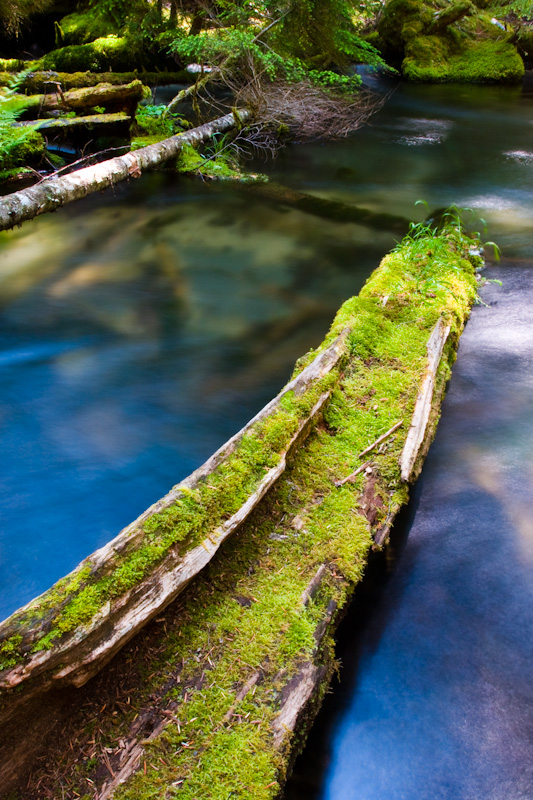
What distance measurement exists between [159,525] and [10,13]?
18407mm

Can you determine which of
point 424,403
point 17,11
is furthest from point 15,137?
point 17,11

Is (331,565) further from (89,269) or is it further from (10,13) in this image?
(10,13)

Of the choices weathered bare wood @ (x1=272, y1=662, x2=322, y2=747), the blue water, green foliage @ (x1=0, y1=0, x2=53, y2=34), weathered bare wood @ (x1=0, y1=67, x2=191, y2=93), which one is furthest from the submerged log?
green foliage @ (x1=0, y1=0, x2=53, y2=34)

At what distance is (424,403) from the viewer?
3.33 m

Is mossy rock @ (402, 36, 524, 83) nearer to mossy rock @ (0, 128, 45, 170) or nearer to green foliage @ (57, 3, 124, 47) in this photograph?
green foliage @ (57, 3, 124, 47)

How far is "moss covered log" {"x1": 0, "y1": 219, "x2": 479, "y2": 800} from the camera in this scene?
1705mm

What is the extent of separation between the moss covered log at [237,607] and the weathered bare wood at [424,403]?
34 millimetres

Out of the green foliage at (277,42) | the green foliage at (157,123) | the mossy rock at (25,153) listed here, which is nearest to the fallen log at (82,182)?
the green foliage at (157,123)

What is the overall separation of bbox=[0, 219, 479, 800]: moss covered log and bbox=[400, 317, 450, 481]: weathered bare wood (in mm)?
34

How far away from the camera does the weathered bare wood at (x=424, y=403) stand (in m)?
2.92

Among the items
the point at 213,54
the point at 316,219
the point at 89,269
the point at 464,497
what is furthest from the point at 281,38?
the point at 464,497

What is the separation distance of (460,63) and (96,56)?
481 inches

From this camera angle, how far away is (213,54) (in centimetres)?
981

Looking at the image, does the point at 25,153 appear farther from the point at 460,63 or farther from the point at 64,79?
the point at 460,63
